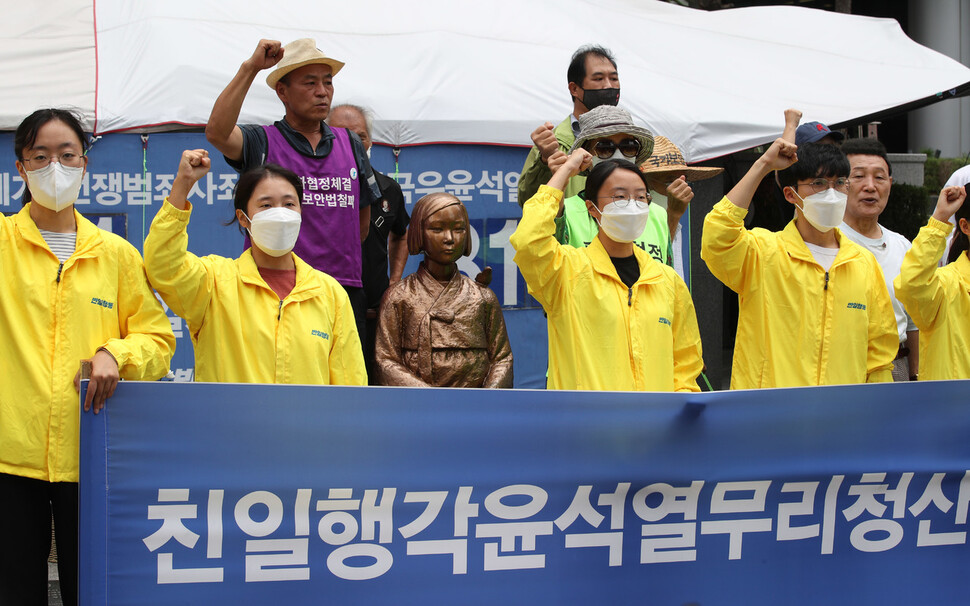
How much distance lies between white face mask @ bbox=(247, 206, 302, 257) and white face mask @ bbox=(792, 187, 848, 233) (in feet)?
6.41

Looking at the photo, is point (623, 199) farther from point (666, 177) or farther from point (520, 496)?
point (666, 177)

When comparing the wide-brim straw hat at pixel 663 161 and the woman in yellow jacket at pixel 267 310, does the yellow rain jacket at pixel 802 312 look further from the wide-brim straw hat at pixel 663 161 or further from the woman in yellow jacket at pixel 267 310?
the woman in yellow jacket at pixel 267 310

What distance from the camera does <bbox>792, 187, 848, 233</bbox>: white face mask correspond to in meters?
4.06

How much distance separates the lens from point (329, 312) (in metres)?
3.62

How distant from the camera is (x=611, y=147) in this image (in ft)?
14.9

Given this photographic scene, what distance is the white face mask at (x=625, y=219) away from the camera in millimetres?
3828

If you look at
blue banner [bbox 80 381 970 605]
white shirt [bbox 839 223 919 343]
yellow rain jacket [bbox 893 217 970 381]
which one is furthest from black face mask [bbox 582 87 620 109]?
blue banner [bbox 80 381 970 605]

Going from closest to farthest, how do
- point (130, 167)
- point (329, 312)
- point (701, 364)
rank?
point (329, 312), point (701, 364), point (130, 167)

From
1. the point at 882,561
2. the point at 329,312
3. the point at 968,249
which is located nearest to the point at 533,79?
the point at 968,249

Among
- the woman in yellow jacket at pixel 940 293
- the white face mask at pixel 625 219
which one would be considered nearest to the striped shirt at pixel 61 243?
the white face mask at pixel 625 219

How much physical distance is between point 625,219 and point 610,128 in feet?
2.57

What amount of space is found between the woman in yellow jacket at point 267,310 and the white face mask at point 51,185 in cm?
38

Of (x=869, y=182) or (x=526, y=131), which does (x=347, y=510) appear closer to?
(x=869, y=182)

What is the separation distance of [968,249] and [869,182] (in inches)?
19.9
